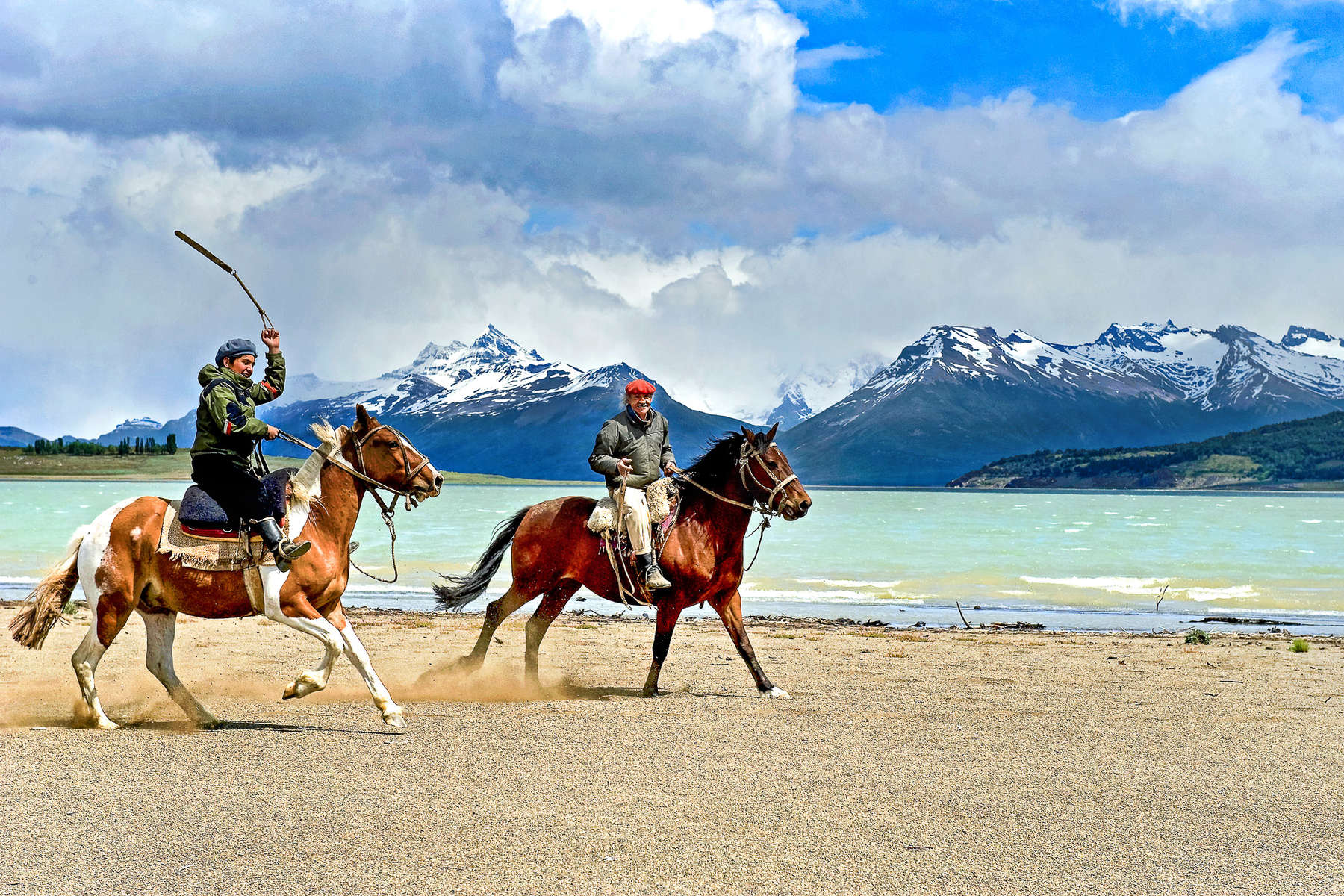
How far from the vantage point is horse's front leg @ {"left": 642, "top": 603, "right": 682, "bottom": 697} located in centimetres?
1189

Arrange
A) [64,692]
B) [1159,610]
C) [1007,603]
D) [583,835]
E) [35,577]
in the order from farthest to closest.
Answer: [35,577] → [1007,603] → [1159,610] → [64,692] → [583,835]

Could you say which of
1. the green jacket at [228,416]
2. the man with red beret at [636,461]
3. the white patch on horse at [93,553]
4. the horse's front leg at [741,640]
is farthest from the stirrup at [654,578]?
the white patch on horse at [93,553]

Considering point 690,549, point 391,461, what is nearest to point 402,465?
point 391,461

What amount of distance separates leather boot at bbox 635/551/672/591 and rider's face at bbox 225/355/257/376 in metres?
4.17

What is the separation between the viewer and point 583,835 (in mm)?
6684

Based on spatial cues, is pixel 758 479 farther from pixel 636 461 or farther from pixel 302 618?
pixel 302 618

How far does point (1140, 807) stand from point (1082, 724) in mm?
3126

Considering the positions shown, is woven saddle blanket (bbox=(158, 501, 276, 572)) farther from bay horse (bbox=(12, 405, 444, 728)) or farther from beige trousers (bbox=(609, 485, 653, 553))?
beige trousers (bbox=(609, 485, 653, 553))

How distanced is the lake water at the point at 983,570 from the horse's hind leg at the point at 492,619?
1197cm

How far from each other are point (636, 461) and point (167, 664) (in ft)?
15.3

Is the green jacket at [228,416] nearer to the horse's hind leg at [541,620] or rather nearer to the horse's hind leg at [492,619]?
the horse's hind leg at [492,619]

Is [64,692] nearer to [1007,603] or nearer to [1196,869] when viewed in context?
[1196,869]

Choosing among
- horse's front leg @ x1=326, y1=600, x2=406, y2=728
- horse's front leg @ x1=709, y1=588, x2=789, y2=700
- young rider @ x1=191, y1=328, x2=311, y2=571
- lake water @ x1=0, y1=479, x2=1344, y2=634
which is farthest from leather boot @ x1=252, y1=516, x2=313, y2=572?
lake water @ x1=0, y1=479, x2=1344, y2=634

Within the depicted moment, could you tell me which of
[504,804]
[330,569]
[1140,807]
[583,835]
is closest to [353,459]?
[330,569]
